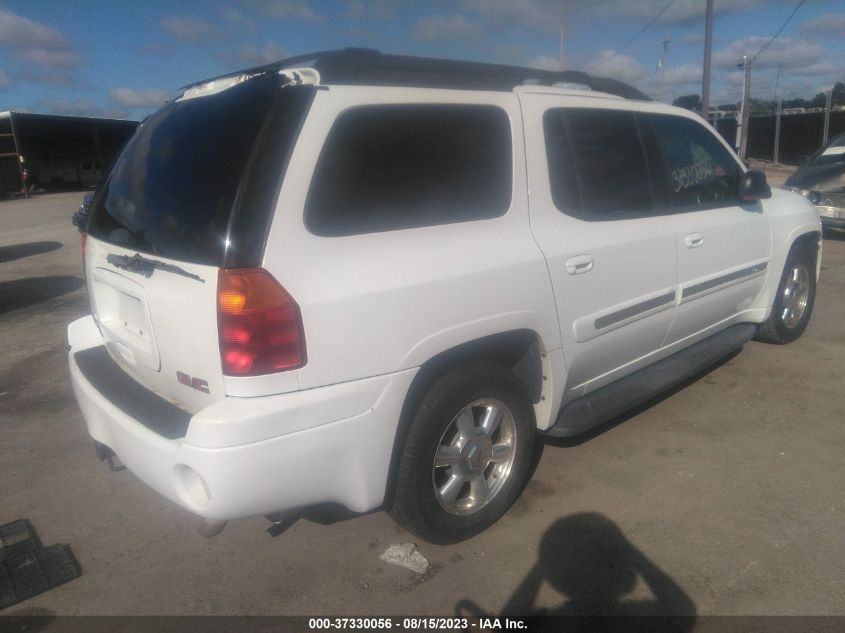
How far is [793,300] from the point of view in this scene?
520cm

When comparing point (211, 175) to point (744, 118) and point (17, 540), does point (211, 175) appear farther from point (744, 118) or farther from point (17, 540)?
point (744, 118)

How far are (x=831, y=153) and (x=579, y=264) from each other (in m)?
10.5

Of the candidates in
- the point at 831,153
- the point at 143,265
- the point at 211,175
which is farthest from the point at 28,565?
the point at 831,153

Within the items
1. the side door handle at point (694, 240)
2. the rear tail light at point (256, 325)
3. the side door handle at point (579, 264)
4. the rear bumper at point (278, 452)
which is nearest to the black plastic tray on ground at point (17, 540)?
the rear bumper at point (278, 452)

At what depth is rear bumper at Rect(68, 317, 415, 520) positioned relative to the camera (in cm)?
213

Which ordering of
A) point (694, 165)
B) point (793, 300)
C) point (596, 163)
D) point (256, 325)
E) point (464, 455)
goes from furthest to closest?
point (793, 300) < point (694, 165) < point (596, 163) < point (464, 455) < point (256, 325)

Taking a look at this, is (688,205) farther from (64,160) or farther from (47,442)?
(64,160)

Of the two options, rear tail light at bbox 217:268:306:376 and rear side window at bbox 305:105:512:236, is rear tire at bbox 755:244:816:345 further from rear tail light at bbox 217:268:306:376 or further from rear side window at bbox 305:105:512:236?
rear tail light at bbox 217:268:306:376

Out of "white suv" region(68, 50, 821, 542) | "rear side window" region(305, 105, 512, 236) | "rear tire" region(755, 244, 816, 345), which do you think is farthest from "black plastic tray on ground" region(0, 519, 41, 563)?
"rear tire" region(755, 244, 816, 345)

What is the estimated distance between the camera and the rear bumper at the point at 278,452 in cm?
213

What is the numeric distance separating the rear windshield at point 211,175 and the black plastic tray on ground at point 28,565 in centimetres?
142

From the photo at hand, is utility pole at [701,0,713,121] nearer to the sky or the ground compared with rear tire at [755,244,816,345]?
nearer to the sky

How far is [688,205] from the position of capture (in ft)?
12.6

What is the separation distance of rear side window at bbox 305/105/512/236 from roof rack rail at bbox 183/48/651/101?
11cm
